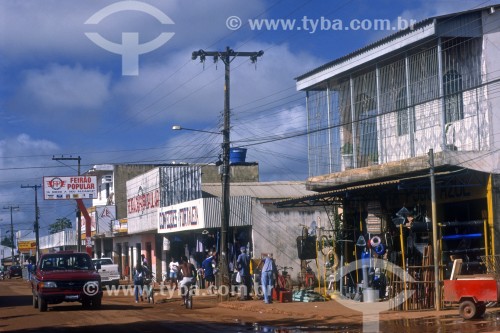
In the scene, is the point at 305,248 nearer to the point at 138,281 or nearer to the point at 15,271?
the point at 138,281

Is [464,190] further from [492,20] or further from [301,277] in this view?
[301,277]

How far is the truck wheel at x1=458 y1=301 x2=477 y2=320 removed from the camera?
18359 millimetres

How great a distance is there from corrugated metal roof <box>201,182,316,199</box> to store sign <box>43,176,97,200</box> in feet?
58.0

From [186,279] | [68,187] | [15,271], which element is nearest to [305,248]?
[186,279]

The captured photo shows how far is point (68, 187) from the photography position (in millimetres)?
58844

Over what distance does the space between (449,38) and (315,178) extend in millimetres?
8097

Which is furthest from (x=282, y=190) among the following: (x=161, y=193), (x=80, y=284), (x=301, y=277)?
(x=80, y=284)

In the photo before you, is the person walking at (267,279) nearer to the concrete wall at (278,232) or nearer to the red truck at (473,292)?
the red truck at (473,292)

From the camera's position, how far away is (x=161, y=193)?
43.4 metres

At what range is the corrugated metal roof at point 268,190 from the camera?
39.8m

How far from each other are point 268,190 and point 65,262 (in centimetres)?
1675

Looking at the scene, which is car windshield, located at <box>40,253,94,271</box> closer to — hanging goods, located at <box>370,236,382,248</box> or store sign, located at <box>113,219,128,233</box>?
hanging goods, located at <box>370,236,382,248</box>

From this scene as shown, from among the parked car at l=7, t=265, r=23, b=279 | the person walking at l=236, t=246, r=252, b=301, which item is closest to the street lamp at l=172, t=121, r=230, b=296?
the person walking at l=236, t=246, r=252, b=301

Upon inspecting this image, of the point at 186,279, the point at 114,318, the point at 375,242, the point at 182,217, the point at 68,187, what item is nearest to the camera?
the point at 114,318
